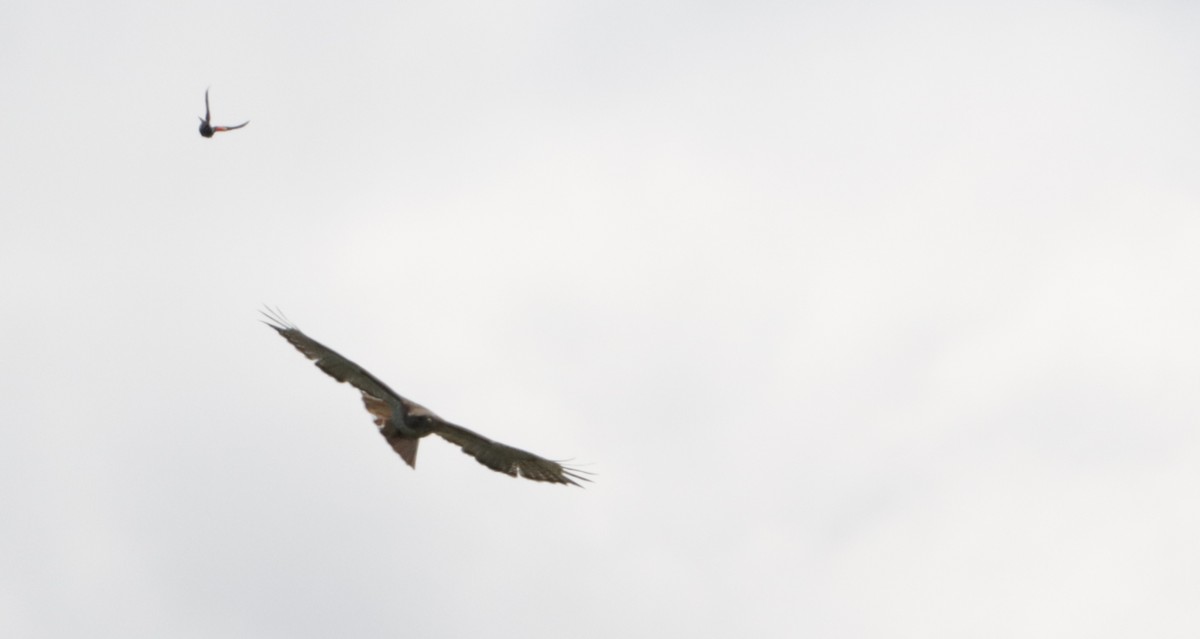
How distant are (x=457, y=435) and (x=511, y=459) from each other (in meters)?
→ 0.99

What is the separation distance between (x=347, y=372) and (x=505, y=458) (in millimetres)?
2728

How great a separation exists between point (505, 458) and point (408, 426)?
1.70 meters

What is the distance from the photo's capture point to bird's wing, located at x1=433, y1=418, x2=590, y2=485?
23.2 m

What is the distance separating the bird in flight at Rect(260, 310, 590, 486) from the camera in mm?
22969

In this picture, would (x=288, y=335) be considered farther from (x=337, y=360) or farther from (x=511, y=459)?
(x=511, y=459)

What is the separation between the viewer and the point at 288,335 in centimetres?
2406

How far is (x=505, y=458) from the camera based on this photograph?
2384 centimetres

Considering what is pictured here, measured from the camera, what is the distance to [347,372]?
23.8 m

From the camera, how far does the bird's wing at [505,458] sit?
23.2 meters

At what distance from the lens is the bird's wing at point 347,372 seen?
23422 mm

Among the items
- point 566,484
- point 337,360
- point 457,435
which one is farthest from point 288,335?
point 566,484

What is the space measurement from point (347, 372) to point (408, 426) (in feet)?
5.03

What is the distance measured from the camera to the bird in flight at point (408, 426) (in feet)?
75.4

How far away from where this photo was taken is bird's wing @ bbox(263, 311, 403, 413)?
23.4 metres
